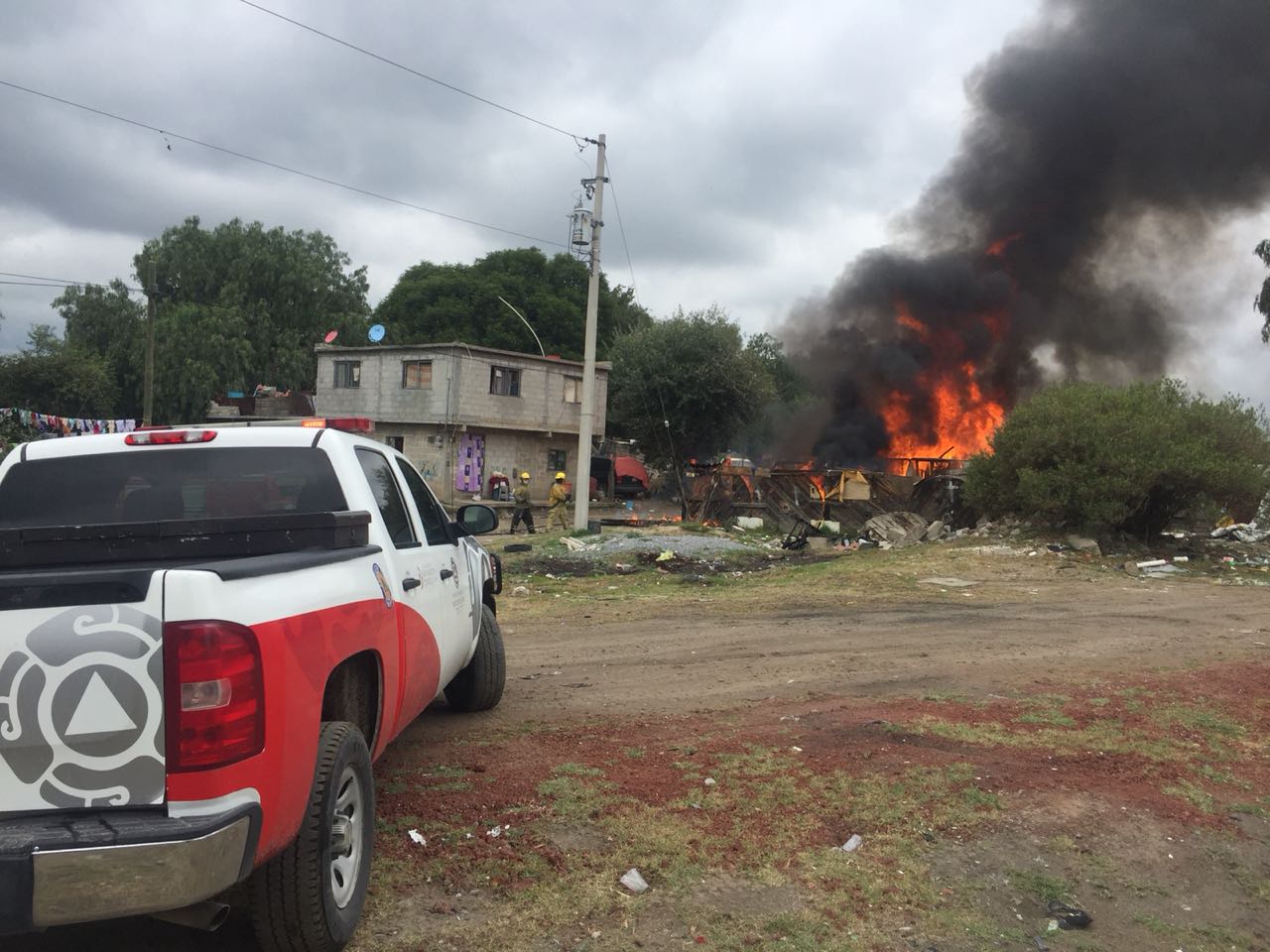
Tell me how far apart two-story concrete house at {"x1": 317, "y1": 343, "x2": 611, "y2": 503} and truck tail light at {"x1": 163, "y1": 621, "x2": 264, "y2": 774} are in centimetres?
3004

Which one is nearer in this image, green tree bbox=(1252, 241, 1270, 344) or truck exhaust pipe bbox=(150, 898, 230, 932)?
truck exhaust pipe bbox=(150, 898, 230, 932)

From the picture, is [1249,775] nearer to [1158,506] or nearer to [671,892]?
[671,892]

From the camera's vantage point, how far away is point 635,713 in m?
6.38

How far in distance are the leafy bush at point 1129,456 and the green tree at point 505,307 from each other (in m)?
35.5

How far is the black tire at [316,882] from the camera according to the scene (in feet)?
9.54

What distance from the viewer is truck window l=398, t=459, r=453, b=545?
507 cm

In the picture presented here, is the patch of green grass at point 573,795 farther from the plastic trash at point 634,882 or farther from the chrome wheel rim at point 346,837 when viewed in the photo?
the chrome wheel rim at point 346,837

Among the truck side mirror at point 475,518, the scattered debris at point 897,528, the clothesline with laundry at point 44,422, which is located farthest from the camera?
the clothesline with laundry at point 44,422

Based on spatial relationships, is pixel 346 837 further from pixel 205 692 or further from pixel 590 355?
pixel 590 355

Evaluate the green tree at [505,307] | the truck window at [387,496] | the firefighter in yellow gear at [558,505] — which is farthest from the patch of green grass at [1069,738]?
the green tree at [505,307]

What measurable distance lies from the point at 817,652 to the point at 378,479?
5.27 m

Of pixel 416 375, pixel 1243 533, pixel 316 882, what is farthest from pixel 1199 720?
pixel 416 375

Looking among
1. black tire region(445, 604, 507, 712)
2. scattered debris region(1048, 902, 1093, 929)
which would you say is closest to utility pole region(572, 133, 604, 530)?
black tire region(445, 604, 507, 712)

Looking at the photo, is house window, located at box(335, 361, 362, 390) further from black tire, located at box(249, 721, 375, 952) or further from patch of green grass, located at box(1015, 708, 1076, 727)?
black tire, located at box(249, 721, 375, 952)
